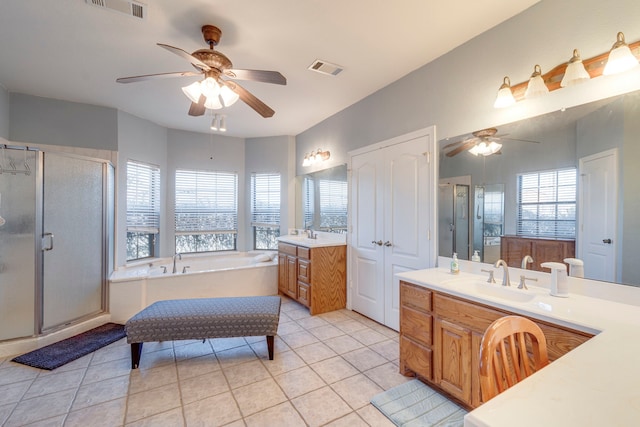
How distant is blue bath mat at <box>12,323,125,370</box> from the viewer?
247 cm

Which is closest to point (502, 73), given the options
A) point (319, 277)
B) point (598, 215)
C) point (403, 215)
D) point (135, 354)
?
Result: point (598, 215)

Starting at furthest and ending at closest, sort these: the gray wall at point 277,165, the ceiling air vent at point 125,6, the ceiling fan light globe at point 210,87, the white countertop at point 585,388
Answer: the gray wall at point 277,165, the ceiling fan light globe at point 210,87, the ceiling air vent at point 125,6, the white countertop at point 585,388

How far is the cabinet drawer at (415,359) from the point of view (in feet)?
6.69

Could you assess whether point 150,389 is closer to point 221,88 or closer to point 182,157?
point 221,88

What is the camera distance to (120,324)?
3334mm

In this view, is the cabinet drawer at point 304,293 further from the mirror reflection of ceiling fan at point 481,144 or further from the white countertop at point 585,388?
the white countertop at point 585,388

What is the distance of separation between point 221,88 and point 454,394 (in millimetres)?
2793

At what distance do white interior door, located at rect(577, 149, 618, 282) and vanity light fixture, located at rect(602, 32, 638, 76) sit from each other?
44 centimetres

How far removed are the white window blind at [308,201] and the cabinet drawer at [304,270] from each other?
1016 mm

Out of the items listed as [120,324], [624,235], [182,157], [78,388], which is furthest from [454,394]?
[182,157]

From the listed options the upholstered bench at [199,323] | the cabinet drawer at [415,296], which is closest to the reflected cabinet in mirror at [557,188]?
the cabinet drawer at [415,296]

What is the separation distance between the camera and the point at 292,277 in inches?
156

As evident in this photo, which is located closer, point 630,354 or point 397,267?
point 630,354

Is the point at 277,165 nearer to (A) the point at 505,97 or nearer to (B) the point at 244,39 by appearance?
(B) the point at 244,39
